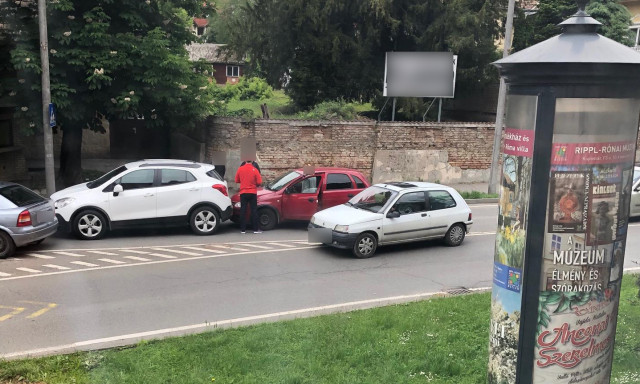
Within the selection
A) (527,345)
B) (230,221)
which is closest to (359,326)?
(527,345)

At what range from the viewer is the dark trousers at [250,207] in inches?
547

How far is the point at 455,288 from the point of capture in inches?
394

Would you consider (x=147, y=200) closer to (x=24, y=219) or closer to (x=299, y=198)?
(x=24, y=219)

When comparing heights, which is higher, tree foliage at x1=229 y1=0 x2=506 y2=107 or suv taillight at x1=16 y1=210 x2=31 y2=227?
tree foliage at x1=229 y1=0 x2=506 y2=107

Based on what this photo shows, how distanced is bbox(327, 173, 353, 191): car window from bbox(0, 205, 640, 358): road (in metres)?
1.47

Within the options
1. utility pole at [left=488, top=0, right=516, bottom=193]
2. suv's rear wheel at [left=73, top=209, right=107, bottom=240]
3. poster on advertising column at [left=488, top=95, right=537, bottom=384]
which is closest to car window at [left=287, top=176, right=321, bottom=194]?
suv's rear wheel at [left=73, top=209, right=107, bottom=240]

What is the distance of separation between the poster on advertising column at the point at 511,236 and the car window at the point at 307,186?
9982 mm

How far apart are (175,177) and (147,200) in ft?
2.59

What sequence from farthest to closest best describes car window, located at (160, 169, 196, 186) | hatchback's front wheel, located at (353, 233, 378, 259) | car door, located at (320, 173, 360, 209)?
car door, located at (320, 173, 360, 209) → car window, located at (160, 169, 196, 186) → hatchback's front wheel, located at (353, 233, 378, 259)

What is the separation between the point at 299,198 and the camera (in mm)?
14547

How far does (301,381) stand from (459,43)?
848 inches

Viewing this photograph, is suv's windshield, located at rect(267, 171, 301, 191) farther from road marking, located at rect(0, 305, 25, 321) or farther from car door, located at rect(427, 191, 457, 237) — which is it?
road marking, located at rect(0, 305, 25, 321)

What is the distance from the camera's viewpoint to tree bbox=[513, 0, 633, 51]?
939 inches

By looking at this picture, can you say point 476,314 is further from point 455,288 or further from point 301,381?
point 301,381
